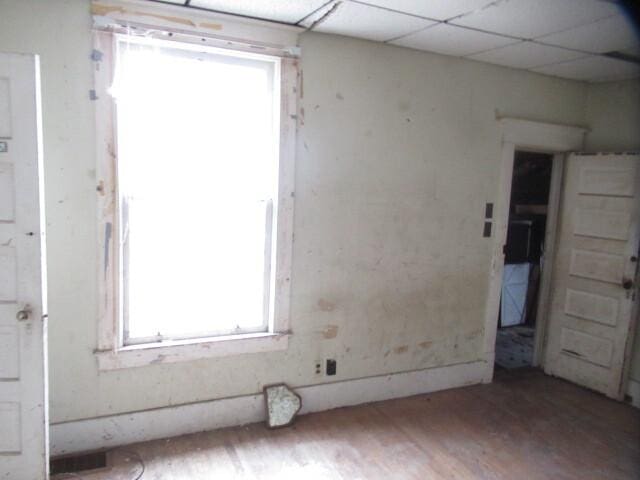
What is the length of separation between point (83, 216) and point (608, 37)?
3163mm

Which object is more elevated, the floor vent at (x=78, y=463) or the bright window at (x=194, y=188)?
the bright window at (x=194, y=188)

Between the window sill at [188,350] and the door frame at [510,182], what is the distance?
181 cm

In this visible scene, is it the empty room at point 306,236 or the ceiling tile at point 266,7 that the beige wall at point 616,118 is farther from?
the ceiling tile at point 266,7

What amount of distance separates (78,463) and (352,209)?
2.19 metres

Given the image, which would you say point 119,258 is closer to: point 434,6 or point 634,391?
point 434,6

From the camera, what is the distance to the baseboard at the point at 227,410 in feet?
8.42

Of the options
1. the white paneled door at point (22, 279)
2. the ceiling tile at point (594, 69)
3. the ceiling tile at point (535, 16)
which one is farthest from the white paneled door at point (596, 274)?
the white paneled door at point (22, 279)

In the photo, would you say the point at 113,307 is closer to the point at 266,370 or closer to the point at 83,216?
the point at 83,216

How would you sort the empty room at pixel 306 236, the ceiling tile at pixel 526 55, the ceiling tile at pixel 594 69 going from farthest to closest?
the ceiling tile at pixel 594 69, the ceiling tile at pixel 526 55, the empty room at pixel 306 236

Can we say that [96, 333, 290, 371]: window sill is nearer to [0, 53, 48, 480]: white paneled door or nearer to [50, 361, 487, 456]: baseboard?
[50, 361, 487, 456]: baseboard

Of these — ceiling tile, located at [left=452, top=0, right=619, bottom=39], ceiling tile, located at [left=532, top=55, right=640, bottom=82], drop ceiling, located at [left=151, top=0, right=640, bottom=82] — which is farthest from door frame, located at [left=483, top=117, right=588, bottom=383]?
ceiling tile, located at [left=452, top=0, right=619, bottom=39]

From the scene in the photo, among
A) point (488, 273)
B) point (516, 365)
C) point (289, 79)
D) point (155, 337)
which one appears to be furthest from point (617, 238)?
point (155, 337)

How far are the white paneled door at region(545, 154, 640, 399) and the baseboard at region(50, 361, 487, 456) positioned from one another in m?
0.82

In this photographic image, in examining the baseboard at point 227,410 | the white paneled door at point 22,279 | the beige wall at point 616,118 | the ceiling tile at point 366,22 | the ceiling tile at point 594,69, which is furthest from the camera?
→ the beige wall at point 616,118
